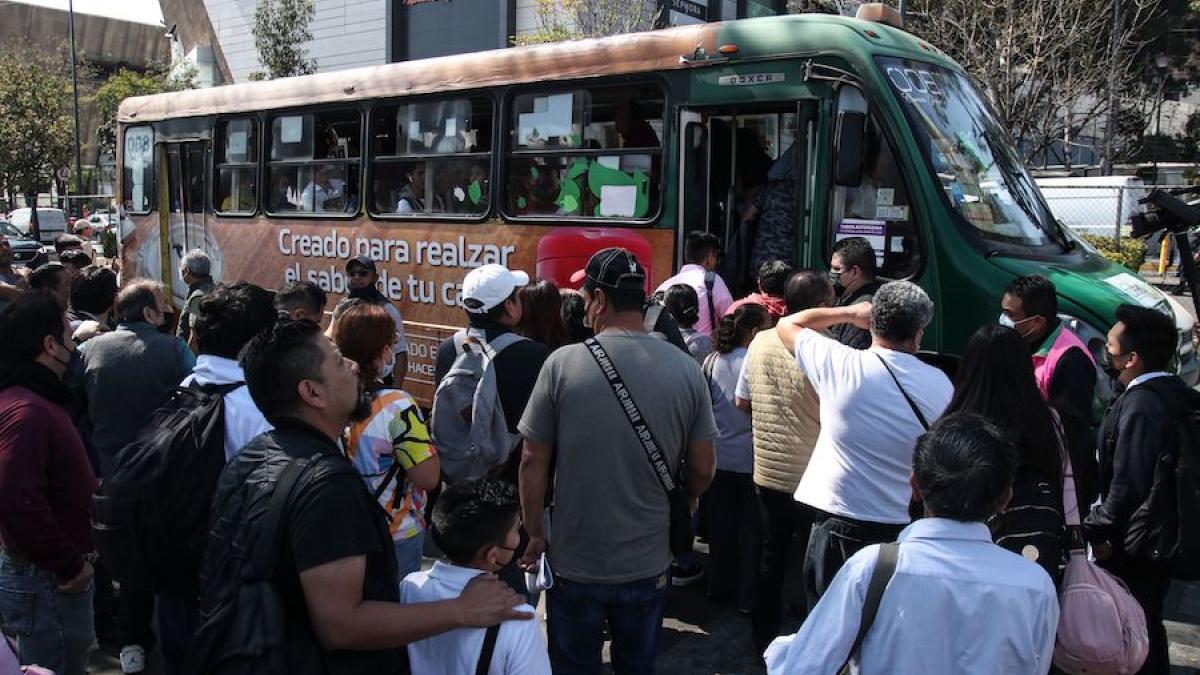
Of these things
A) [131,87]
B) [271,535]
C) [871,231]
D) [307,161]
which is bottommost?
[271,535]

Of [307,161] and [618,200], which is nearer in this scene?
[618,200]

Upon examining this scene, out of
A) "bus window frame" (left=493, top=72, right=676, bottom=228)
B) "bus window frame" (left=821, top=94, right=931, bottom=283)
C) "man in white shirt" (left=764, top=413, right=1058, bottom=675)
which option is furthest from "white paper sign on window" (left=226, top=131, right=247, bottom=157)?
"man in white shirt" (left=764, top=413, right=1058, bottom=675)

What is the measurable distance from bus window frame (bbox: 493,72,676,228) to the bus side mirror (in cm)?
131

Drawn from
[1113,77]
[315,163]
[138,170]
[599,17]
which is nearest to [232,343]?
[315,163]

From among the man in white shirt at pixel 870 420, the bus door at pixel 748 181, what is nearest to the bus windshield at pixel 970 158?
the bus door at pixel 748 181

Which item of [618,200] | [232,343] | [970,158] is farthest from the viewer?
[618,200]

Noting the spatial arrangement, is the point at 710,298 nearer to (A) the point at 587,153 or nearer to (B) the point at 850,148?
(B) the point at 850,148

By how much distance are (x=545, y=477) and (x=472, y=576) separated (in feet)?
2.89

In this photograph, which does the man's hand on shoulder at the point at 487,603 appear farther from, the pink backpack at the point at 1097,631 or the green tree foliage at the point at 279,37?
the green tree foliage at the point at 279,37

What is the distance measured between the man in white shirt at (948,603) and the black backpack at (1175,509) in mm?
1749

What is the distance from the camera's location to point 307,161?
9391 millimetres

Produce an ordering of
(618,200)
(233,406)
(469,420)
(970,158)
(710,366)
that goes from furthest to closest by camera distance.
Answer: (618,200) → (970,158) → (710,366) → (469,420) → (233,406)

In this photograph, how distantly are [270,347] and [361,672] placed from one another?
2.58ft

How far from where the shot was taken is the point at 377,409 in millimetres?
3256
